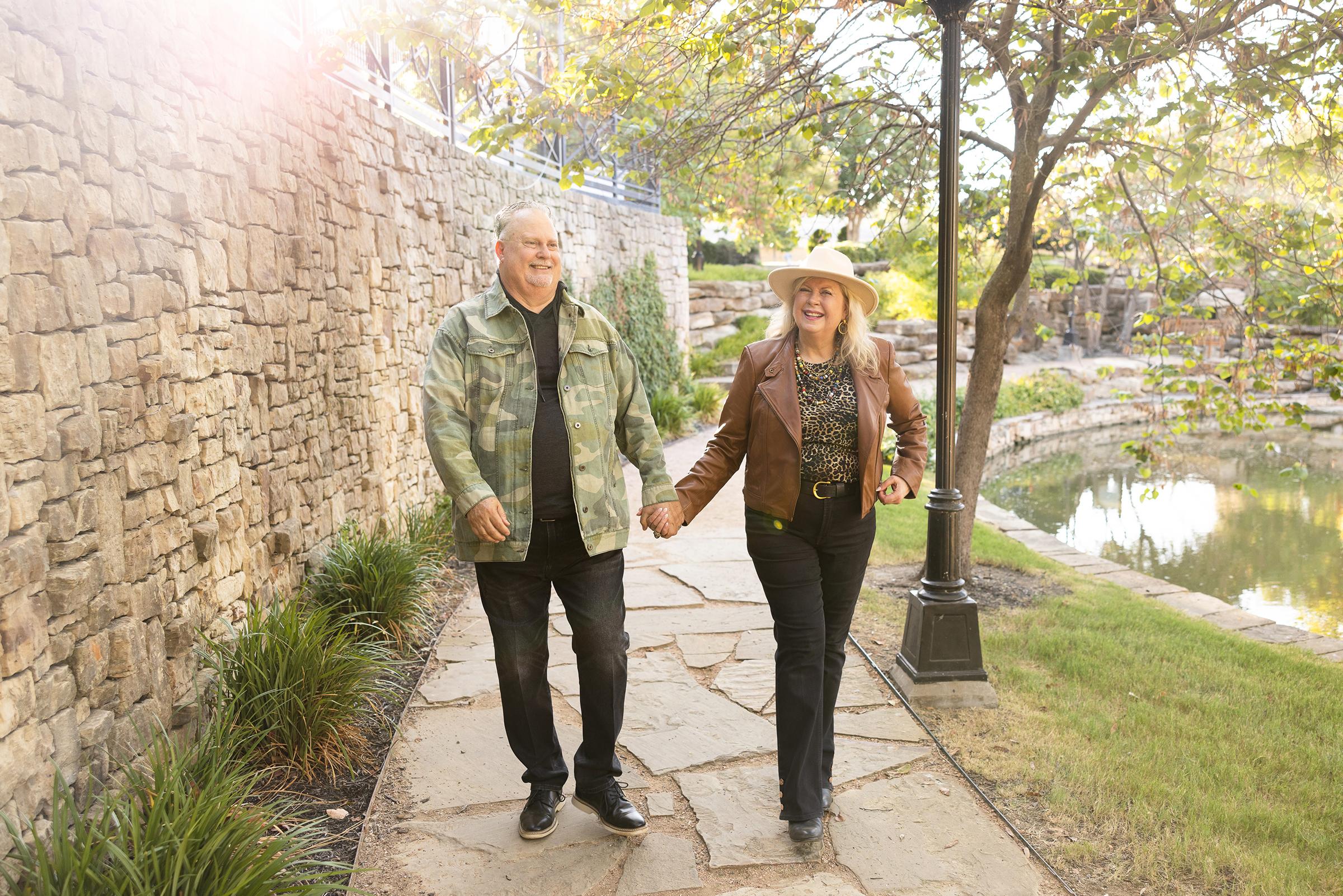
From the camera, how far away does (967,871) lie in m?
2.83

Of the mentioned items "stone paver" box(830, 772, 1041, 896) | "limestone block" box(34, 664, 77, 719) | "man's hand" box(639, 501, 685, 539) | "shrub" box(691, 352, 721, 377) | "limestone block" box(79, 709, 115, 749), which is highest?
"man's hand" box(639, 501, 685, 539)

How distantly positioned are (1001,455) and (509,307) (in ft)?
44.1

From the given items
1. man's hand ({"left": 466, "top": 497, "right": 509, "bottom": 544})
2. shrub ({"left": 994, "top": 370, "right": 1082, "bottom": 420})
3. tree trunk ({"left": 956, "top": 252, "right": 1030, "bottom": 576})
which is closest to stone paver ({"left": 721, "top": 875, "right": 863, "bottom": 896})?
man's hand ({"left": 466, "top": 497, "right": 509, "bottom": 544})

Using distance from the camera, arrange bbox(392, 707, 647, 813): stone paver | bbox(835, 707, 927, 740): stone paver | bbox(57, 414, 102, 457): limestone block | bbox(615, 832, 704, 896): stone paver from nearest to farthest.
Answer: bbox(57, 414, 102, 457): limestone block, bbox(615, 832, 704, 896): stone paver, bbox(392, 707, 647, 813): stone paver, bbox(835, 707, 927, 740): stone paver

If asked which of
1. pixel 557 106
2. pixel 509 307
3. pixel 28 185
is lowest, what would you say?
pixel 509 307

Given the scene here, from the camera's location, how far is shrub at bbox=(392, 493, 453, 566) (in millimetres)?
5836

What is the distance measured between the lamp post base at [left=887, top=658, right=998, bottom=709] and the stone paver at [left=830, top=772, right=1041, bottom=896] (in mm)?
652

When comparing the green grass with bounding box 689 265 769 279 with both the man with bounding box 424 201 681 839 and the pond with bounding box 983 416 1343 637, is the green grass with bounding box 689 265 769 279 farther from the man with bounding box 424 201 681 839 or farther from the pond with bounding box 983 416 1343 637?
the man with bounding box 424 201 681 839

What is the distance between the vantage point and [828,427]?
2926mm

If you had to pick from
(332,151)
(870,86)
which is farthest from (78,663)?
(870,86)

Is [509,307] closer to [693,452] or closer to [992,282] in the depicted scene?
[992,282]

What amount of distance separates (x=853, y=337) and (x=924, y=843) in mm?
1563

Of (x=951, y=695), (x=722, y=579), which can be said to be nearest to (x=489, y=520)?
(x=951, y=695)

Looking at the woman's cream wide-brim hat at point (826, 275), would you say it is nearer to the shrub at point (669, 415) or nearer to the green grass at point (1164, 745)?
the green grass at point (1164, 745)
